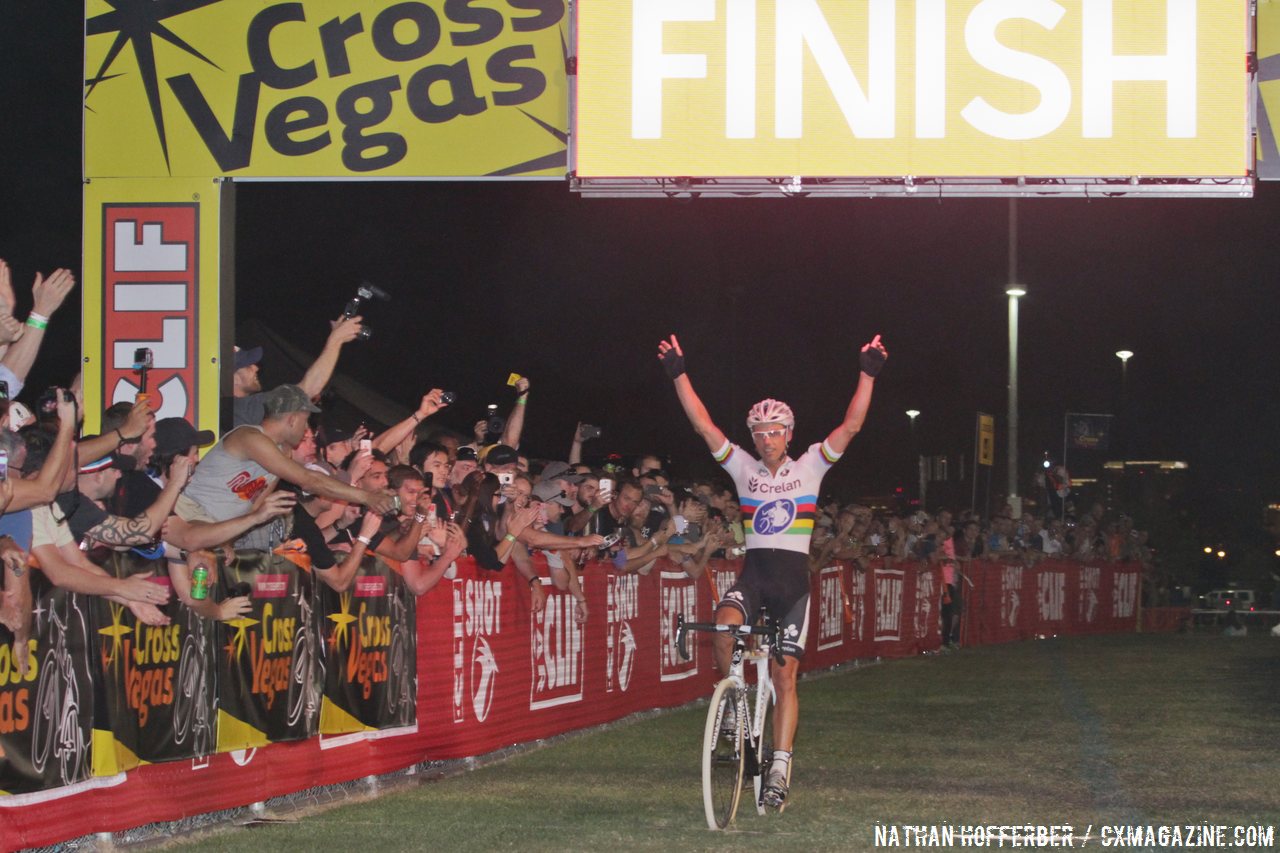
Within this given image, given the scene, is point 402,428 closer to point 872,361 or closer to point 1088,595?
point 872,361

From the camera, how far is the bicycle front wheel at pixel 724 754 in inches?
315

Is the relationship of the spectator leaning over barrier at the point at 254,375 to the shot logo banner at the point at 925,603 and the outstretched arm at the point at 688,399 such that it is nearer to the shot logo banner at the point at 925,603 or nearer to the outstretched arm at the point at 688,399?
the outstretched arm at the point at 688,399

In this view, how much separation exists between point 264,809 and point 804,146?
236 inches

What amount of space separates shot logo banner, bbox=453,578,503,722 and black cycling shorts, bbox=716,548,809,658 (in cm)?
252

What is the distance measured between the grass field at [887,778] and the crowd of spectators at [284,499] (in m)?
1.29

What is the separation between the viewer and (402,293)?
27984mm

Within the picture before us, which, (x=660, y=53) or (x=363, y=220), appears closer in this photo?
(x=660, y=53)

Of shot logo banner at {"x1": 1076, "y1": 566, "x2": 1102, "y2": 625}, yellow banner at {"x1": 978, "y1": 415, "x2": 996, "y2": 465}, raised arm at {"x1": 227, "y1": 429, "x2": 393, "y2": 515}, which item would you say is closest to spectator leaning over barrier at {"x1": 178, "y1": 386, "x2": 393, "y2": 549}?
raised arm at {"x1": 227, "y1": 429, "x2": 393, "y2": 515}

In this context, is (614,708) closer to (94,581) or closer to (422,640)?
(422,640)

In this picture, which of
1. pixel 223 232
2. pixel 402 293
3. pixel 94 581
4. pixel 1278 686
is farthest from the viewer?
pixel 402 293

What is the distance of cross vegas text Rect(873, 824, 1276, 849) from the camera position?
7.57 metres

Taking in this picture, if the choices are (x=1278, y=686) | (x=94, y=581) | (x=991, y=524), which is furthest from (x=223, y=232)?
(x=991, y=524)

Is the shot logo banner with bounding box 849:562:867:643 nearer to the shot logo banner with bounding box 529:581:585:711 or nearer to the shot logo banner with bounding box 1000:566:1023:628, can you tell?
the shot logo banner with bounding box 1000:566:1023:628

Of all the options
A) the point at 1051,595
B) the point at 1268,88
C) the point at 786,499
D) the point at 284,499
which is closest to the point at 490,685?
the point at 786,499
